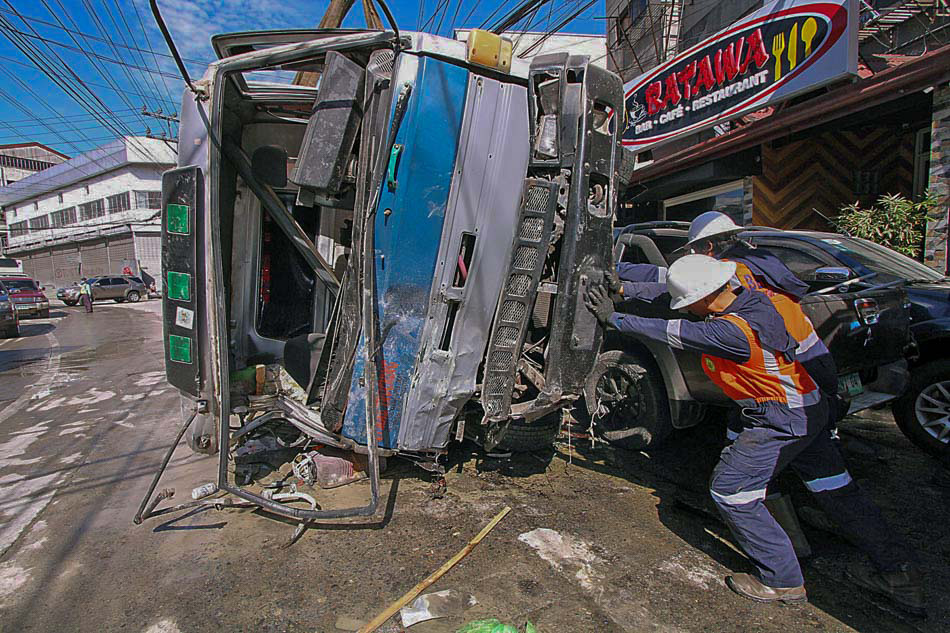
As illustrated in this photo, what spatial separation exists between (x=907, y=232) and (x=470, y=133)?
593 cm

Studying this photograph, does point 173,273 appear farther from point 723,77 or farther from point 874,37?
point 874,37

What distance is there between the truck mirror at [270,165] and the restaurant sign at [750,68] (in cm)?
655

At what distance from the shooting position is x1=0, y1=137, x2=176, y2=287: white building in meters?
34.6

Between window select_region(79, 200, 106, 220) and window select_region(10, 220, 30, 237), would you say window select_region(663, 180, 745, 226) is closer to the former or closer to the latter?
window select_region(79, 200, 106, 220)

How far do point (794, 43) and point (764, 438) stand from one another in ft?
22.5

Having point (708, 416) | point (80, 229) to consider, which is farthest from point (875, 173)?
point (80, 229)

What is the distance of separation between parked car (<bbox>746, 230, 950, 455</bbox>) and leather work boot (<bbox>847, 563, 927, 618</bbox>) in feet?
6.04

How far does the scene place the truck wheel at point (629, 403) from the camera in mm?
3908

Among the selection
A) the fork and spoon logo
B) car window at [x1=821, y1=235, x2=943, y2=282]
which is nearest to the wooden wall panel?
the fork and spoon logo

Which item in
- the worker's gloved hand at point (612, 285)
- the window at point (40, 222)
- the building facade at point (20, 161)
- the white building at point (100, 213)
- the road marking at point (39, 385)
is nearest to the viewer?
the worker's gloved hand at point (612, 285)

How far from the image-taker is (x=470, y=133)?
2.84 m

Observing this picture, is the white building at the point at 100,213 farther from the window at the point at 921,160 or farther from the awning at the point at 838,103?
the window at the point at 921,160

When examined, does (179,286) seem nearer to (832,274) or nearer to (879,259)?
(832,274)

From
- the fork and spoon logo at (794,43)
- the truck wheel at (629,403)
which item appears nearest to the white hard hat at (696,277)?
the truck wheel at (629,403)
